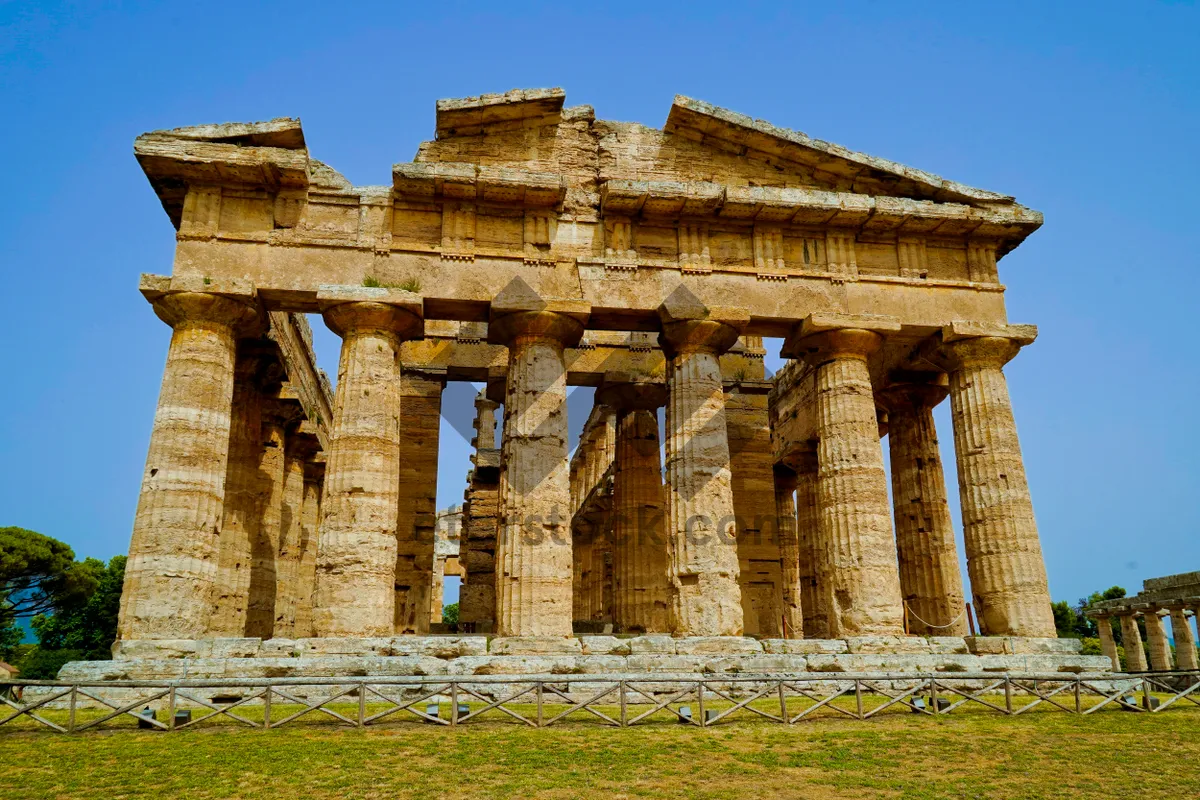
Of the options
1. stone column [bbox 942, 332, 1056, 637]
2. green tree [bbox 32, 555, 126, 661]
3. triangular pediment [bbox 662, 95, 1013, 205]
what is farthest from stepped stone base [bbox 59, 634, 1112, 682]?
green tree [bbox 32, 555, 126, 661]

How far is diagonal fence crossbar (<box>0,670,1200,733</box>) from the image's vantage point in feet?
37.0

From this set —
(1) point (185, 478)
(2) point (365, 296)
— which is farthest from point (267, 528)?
(2) point (365, 296)

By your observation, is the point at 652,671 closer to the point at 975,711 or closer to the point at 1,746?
the point at 975,711

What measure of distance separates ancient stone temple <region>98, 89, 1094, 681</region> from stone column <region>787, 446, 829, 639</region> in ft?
9.35

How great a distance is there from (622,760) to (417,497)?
13.6 meters

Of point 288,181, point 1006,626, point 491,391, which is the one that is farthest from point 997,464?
point 288,181

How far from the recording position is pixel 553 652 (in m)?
15.3

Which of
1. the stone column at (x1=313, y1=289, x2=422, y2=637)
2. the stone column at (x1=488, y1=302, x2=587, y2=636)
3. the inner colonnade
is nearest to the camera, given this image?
the stone column at (x1=313, y1=289, x2=422, y2=637)

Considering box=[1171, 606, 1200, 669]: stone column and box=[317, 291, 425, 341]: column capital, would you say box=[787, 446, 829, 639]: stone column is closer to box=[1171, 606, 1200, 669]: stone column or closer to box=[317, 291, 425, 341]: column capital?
box=[317, 291, 425, 341]: column capital

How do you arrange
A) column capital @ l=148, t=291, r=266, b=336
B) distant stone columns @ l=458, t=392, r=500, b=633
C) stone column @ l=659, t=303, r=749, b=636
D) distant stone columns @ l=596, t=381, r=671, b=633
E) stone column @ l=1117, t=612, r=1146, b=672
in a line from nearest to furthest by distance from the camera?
stone column @ l=659, t=303, r=749, b=636
column capital @ l=148, t=291, r=266, b=336
distant stone columns @ l=596, t=381, r=671, b=633
distant stone columns @ l=458, t=392, r=500, b=633
stone column @ l=1117, t=612, r=1146, b=672

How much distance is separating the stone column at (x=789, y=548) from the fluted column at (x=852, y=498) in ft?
27.7

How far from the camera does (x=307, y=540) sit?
90.4ft

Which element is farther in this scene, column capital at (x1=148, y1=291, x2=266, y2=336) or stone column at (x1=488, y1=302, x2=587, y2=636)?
column capital at (x1=148, y1=291, x2=266, y2=336)

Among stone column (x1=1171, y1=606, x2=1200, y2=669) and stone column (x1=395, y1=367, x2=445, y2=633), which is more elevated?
stone column (x1=395, y1=367, x2=445, y2=633)
